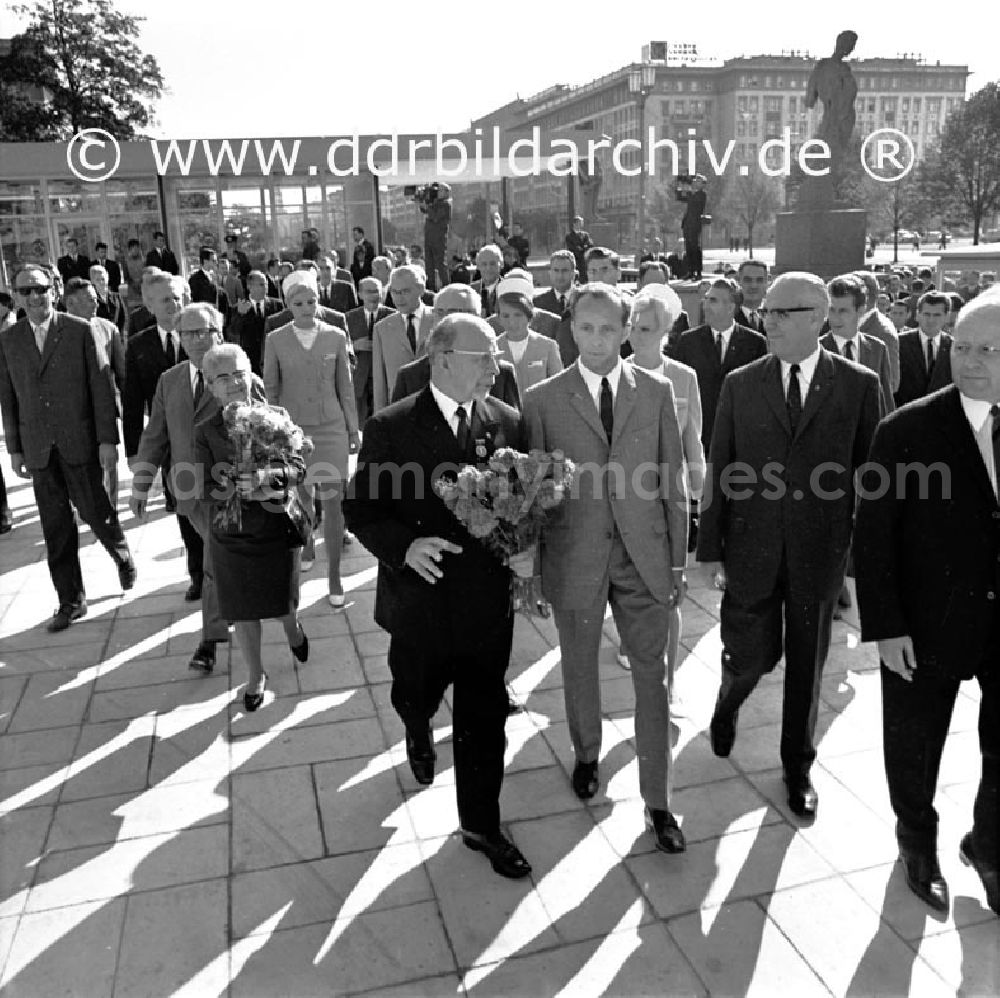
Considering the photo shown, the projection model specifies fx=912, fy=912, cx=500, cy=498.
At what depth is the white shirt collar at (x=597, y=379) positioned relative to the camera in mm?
3400

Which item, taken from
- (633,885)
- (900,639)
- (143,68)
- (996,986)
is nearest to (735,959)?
(633,885)

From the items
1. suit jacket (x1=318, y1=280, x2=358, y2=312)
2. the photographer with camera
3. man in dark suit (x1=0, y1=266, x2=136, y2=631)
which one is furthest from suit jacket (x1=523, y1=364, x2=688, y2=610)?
the photographer with camera

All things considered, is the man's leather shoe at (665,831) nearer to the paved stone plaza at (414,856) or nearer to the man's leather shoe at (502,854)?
the paved stone plaza at (414,856)

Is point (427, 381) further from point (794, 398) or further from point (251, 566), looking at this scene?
point (794, 398)

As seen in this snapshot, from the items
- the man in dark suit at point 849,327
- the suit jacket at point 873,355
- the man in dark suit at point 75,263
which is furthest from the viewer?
the man in dark suit at point 75,263

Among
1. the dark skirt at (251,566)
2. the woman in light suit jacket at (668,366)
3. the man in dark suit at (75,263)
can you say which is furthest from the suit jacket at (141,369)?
the man in dark suit at (75,263)

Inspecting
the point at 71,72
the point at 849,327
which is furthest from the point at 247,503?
the point at 71,72

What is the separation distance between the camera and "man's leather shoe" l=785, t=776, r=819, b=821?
354 centimetres

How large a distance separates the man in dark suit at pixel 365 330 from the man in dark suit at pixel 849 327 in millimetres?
4162

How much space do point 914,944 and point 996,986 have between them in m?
0.24

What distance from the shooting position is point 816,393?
352 cm

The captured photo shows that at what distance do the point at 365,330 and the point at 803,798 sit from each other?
6300 mm

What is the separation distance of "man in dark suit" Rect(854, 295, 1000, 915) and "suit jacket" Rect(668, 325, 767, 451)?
2797 millimetres

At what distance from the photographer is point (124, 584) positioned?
6.22 meters
